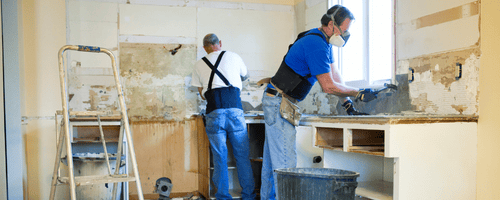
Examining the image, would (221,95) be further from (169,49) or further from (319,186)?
(319,186)

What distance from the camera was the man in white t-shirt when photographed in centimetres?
367

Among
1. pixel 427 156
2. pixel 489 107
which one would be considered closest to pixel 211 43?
pixel 427 156

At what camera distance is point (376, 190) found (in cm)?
258

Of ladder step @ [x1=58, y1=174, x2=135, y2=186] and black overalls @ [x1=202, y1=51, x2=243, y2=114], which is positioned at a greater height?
black overalls @ [x1=202, y1=51, x2=243, y2=114]

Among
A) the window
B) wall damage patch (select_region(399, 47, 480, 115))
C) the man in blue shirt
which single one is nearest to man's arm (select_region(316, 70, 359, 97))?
the man in blue shirt

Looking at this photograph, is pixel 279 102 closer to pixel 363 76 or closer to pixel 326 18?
pixel 326 18

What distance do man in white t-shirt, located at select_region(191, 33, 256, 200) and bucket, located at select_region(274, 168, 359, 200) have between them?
5.10 feet

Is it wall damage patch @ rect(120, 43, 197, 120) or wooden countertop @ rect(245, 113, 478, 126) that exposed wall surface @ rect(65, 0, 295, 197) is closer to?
wall damage patch @ rect(120, 43, 197, 120)

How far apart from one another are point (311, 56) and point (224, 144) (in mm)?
1447

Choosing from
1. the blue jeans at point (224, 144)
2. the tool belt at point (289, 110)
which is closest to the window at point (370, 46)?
the tool belt at point (289, 110)

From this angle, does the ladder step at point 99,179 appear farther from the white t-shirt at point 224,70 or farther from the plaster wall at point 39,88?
the plaster wall at point 39,88

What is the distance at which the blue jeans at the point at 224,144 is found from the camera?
366 cm

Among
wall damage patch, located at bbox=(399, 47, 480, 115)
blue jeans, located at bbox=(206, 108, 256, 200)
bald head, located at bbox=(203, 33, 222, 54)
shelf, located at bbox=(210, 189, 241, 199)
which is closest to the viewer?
wall damage patch, located at bbox=(399, 47, 480, 115)

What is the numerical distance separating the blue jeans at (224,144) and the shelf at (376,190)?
1.23 m
